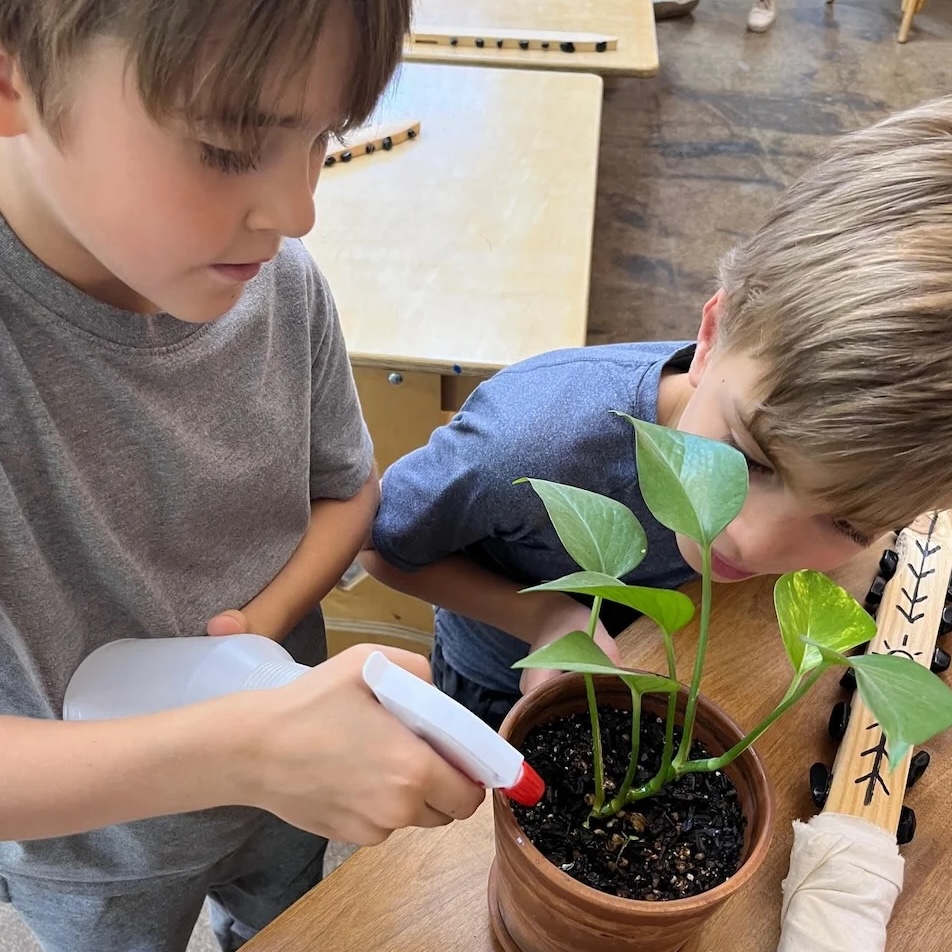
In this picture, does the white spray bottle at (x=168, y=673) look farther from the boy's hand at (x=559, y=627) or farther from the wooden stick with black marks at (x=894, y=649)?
the wooden stick with black marks at (x=894, y=649)

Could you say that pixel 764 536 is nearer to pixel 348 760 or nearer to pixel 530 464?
pixel 530 464

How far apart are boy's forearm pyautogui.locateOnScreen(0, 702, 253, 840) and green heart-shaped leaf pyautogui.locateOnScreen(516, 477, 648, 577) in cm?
20

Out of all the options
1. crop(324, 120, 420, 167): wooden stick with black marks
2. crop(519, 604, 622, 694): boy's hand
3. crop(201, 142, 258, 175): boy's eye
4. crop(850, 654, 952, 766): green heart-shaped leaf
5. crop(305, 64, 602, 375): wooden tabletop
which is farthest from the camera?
crop(324, 120, 420, 167): wooden stick with black marks

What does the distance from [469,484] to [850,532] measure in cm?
31

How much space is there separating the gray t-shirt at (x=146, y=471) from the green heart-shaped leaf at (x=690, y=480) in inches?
12.6

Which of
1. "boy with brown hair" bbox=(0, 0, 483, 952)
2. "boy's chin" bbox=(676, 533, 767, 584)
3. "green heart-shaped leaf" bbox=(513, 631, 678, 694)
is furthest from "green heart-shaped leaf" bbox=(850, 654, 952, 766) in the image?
"boy's chin" bbox=(676, 533, 767, 584)

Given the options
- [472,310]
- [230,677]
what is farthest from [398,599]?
[230,677]

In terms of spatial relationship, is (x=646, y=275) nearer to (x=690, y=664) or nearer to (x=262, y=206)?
(x=690, y=664)

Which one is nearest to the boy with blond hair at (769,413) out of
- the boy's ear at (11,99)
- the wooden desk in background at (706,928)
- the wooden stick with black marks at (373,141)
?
the wooden desk in background at (706,928)

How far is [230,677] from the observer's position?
59 cm

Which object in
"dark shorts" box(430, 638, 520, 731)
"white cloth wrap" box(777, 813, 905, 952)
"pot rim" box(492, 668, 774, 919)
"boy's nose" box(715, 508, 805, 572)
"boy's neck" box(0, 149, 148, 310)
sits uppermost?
"boy's neck" box(0, 149, 148, 310)

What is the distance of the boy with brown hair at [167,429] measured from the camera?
1.39 ft

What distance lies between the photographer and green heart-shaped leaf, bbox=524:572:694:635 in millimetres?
406

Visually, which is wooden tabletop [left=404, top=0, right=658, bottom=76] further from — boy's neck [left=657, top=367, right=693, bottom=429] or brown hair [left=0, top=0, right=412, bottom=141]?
brown hair [left=0, top=0, right=412, bottom=141]
